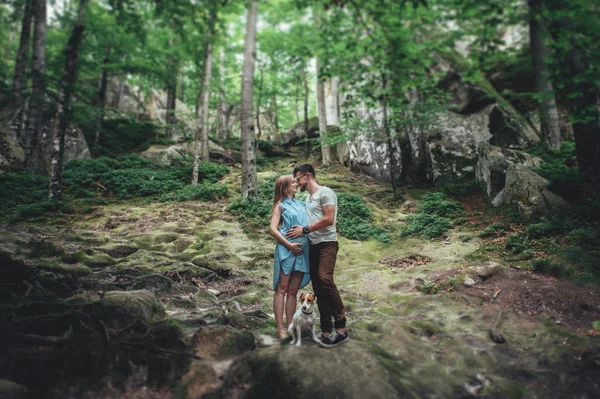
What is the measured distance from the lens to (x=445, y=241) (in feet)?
26.9

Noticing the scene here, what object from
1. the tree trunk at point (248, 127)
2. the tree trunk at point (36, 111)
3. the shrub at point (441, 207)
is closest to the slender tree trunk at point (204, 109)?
the tree trunk at point (248, 127)

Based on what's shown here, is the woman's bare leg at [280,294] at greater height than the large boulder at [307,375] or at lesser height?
greater

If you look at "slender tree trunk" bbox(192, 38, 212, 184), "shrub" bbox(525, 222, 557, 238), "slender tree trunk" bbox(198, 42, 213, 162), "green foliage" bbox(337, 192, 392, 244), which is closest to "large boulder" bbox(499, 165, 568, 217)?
"shrub" bbox(525, 222, 557, 238)

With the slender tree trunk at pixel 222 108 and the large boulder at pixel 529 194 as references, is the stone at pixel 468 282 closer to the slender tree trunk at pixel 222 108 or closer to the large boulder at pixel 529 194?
the large boulder at pixel 529 194

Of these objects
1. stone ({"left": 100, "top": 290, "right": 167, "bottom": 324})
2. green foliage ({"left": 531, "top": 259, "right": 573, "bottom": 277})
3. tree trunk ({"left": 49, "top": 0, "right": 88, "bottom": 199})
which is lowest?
green foliage ({"left": 531, "top": 259, "right": 573, "bottom": 277})

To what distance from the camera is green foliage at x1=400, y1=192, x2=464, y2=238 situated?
29.1 feet

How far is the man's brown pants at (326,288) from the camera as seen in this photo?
12.1 ft

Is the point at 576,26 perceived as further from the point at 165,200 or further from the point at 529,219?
the point at 165,200

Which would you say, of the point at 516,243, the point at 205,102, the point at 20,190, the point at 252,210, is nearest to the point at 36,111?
the point at 20,190

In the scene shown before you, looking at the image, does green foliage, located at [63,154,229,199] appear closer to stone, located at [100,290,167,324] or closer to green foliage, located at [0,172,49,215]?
green foliage, located at [0,172,49,215]

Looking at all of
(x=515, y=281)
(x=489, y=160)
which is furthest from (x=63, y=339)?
(x=489, y=160)

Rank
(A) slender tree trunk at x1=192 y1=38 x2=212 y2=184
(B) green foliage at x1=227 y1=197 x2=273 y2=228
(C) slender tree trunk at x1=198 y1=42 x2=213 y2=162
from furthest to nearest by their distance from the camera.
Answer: (C) slender tree trunk at x1=198 y1=42 x2=213 y2=162, (A) slender tree trunk at x1=192 y1=38 x2=212 y2=184, (B) green foliage at x1=227 y1=197 x2=273 y2=228

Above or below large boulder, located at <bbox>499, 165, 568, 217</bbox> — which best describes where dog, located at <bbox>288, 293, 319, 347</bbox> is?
below

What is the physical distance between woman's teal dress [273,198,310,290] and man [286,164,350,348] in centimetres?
9
